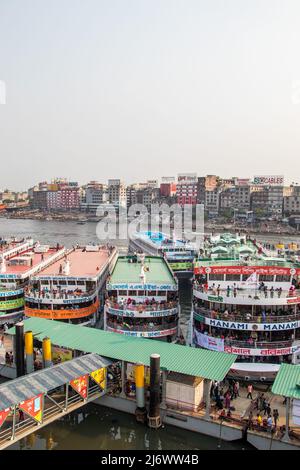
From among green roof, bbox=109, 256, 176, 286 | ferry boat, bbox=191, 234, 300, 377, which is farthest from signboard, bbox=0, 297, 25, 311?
ferry boat, bbox=191, 234, 300, 377

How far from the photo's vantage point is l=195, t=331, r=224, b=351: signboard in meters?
23.2

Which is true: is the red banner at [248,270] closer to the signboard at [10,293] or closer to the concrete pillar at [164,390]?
the concrete pillar at [164,390]

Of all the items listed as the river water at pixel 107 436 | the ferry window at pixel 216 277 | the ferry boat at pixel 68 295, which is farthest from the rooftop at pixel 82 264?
the river water at pixel 107 436

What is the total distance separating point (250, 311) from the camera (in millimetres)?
24031

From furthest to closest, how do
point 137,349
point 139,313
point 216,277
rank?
1. point 216,277
2. point 139,313
3. point 137,349

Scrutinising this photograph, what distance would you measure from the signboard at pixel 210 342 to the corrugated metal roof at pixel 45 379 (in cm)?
540

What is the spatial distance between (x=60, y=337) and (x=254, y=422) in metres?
10.1

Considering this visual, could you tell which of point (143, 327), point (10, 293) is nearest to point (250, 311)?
point (143, 327)

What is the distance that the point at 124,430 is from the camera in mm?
→ 19969

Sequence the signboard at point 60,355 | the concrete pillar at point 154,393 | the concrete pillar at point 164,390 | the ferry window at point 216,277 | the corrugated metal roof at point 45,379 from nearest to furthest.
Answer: the corrugated metal roof at point 45,379, the concrete pillar at point 154,393, the concrete pillar at point 164,390, the signboard at point 60,355, the ferry window at point 216,277

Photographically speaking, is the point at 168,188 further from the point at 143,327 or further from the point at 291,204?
the point at 143,327

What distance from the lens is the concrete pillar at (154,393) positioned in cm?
1927

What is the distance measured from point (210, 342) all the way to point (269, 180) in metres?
129

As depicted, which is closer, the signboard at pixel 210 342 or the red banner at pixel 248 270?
the signboard at pixel 210 342
